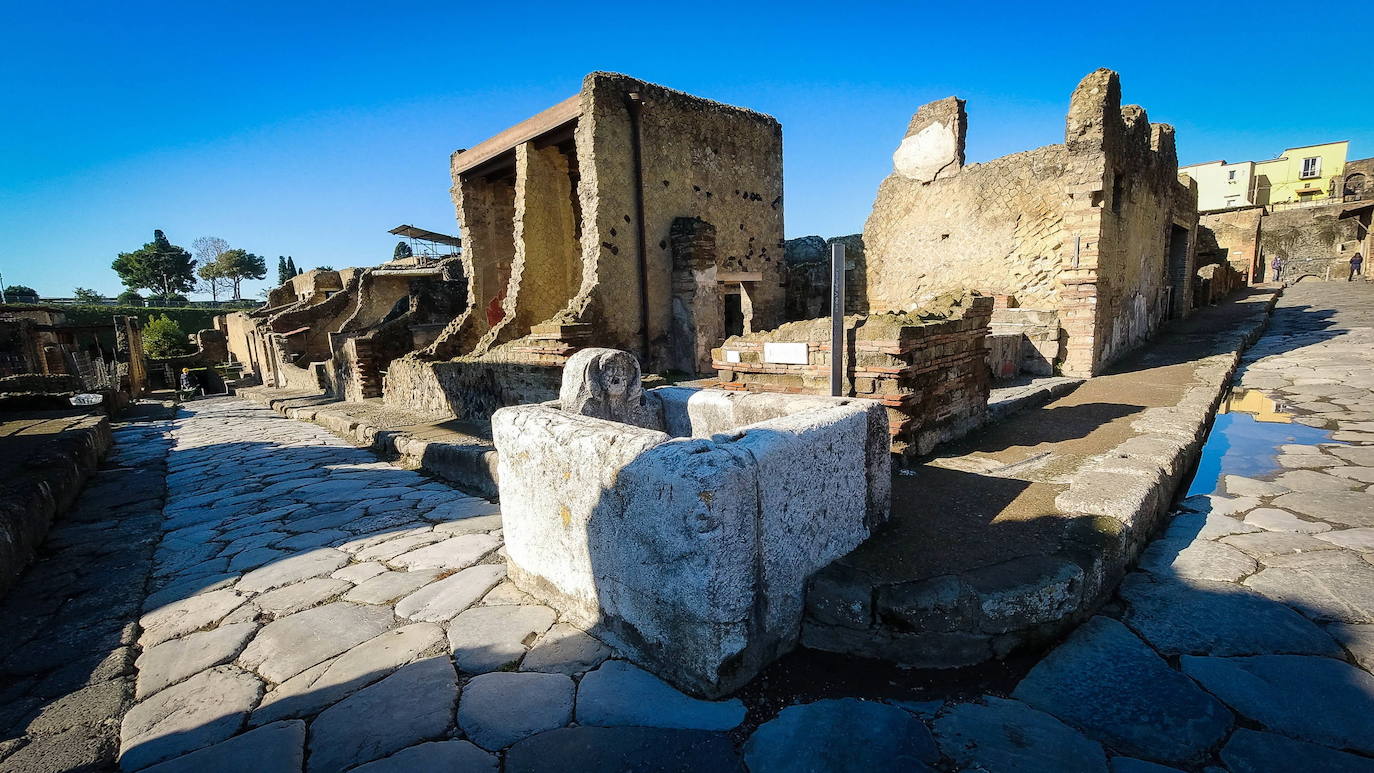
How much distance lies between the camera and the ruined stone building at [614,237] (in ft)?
26.9

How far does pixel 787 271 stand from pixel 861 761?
34.4 ft

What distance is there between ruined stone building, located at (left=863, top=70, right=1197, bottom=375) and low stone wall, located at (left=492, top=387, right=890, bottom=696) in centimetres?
641

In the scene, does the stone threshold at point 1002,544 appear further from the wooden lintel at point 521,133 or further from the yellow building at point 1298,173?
the yellow building at point 1298,173

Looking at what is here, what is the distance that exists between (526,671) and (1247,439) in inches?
222

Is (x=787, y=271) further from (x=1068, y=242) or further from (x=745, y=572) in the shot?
(x=745, y=572)

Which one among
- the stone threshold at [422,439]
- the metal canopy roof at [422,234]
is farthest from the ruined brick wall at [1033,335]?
the metal canopy roof at [422,234]

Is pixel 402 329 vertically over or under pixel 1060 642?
over

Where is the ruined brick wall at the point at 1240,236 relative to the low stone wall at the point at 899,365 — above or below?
above

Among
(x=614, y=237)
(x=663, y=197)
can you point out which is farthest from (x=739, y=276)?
(x=614, y=237)

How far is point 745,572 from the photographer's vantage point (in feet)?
5.67

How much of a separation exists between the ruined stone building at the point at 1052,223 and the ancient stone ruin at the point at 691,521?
635 centimetres

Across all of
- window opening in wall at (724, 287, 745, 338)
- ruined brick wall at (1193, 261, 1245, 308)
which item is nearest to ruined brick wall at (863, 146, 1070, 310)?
window opening in wall at (724, 287, 745, 338)

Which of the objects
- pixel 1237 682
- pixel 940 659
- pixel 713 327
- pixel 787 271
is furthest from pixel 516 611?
pixel 787 271

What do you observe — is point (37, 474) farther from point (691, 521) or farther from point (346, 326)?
point (346, 326)
